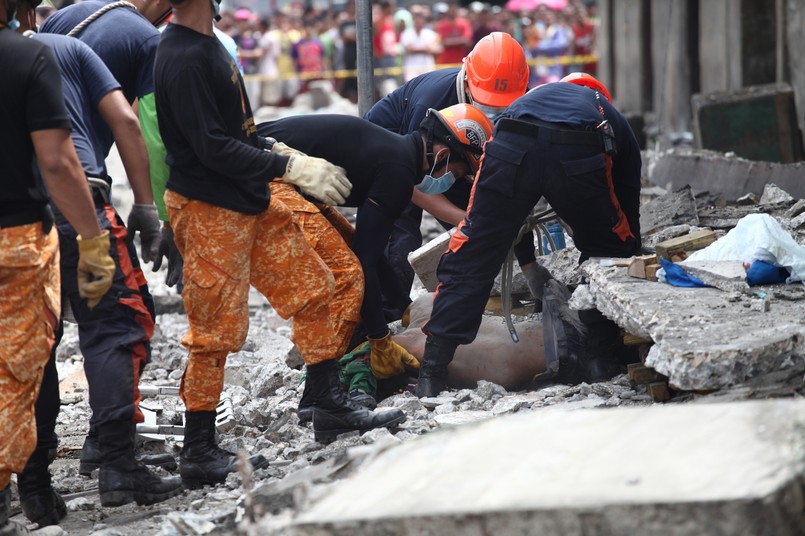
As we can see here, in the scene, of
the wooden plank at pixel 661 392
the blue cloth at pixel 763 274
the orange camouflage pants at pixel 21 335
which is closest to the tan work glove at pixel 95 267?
the orange camouflage pants at pixel 21 335

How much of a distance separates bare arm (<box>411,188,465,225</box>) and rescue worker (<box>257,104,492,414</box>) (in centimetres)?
25

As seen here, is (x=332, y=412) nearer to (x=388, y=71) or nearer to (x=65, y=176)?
(x=65, y=176)

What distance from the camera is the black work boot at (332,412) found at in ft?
15.7

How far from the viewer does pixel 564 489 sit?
2.78 metres

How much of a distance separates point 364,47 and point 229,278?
2.67 meters

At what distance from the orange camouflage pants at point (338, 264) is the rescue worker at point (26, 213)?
1.52m

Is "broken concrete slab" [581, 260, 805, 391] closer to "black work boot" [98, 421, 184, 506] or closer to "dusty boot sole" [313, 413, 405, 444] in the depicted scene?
"dusty boot sole" [313, 413, 405, 444]

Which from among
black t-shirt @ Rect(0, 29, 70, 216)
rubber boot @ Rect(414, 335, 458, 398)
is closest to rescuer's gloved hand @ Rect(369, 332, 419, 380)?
rubber boot @ Rect(414, 335, 458, 398)

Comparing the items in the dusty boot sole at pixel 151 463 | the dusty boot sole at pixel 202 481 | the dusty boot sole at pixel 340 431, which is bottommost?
the dusty boot sole at pixel 151 463

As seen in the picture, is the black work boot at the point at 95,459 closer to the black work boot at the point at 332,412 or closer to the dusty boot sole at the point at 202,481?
the dusty boot sole at the point at 202,481

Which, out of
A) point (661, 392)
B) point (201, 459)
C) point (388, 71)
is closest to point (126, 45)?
point (201, 459)

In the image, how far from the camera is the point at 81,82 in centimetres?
460

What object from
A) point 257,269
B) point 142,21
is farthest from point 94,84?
point 257,269

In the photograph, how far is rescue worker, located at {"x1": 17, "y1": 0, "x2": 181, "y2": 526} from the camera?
432cm
